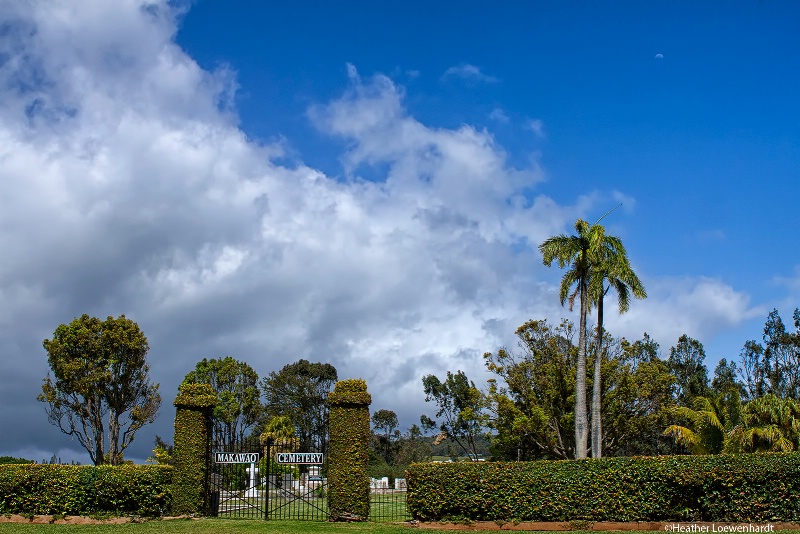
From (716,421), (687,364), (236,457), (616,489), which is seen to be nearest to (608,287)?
(716,421)

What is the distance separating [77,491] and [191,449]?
303 cm

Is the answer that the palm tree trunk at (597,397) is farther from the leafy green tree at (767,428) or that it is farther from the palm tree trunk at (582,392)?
the leafy green tree at (767,428)

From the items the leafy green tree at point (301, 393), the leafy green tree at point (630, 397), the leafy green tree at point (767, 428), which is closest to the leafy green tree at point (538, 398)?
the leafy green tree at point (630, 397)

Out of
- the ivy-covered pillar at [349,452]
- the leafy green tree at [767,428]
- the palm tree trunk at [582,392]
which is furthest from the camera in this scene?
the palm tree trunk at [582,392]

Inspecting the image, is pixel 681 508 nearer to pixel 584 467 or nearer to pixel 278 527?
pixel 584 467

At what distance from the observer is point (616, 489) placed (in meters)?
16.2

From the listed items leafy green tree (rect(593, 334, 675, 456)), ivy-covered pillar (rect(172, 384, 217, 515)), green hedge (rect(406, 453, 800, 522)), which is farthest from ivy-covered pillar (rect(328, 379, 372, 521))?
leafy green tree (rect(593, 334, 675, 456))

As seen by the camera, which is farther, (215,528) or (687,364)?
(687,364)

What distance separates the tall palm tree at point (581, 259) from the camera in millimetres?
25438

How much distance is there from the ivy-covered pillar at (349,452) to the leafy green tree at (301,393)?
4510 cm

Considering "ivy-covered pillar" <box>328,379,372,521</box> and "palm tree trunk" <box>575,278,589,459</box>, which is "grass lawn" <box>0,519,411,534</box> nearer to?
"ivy-covered pillar" <box>328,379,372,521</box>

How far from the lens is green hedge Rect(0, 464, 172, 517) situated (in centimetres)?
1798

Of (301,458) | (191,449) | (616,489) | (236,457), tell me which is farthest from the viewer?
(236,457)

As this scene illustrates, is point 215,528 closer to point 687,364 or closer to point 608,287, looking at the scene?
point 608,287
